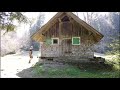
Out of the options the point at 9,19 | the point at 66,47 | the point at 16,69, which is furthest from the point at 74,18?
the point at 9,19

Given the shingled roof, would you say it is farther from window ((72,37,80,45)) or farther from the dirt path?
the dirt path

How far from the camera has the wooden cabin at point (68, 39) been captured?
17.0 metres

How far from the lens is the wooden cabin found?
55.7 feet

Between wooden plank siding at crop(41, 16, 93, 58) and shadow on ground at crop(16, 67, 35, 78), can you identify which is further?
wooden plank siding at crop(41, 16, 93, 58)

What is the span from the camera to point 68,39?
17125 millimetres

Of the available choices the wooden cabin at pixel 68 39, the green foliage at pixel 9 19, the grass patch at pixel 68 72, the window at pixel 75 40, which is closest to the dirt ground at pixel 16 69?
the grass patch at pixel 68 72

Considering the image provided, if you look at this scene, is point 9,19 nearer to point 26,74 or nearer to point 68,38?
point 26,74

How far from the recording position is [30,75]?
13.3 m

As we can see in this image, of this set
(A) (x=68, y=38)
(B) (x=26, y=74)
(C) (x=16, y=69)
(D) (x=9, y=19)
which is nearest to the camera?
(D) (x=9, y=19)

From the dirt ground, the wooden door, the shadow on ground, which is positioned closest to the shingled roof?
the wooden door
